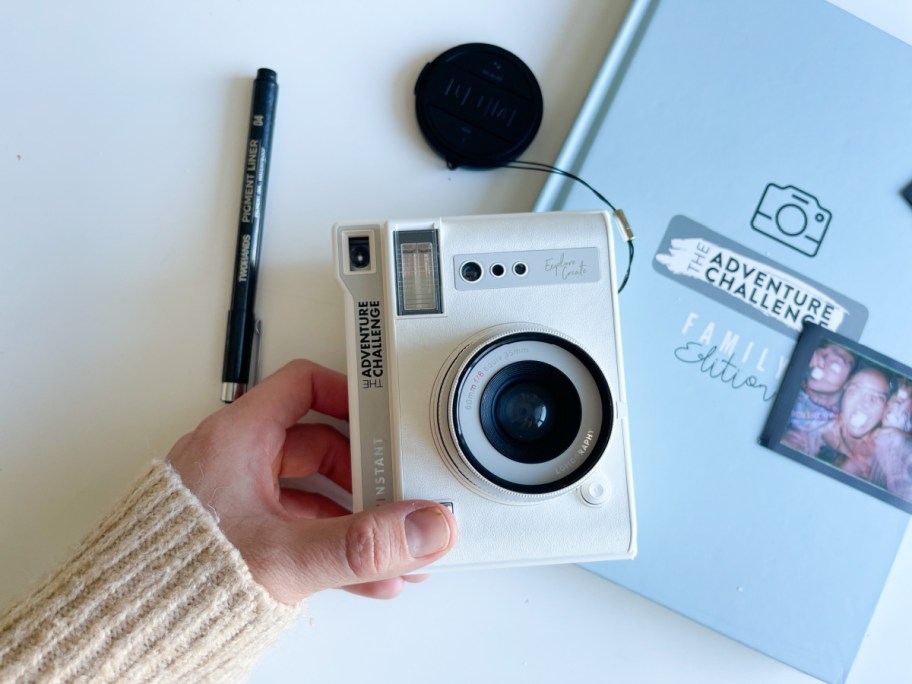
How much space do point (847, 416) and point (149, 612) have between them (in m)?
0.69

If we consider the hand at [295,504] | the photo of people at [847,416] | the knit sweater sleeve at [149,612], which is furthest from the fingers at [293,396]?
the photo of people at [847,416]

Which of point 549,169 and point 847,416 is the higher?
point 549,169

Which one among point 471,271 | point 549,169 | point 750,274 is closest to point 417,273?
point 471,271

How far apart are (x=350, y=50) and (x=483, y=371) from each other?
43 cm

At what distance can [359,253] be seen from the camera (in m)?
0.61

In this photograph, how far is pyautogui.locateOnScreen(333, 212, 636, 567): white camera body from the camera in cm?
57

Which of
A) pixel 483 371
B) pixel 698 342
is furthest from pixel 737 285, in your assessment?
pixel 483 371

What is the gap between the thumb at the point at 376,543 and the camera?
1.79 feet

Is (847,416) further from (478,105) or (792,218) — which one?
(478,105)

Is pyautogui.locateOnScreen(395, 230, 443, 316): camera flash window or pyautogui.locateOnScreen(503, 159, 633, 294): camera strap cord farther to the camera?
pyautogui.locateOnScreen(503, 159, 633, 294): camera strap cord

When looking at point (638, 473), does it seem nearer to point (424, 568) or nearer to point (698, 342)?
point (698, 342)

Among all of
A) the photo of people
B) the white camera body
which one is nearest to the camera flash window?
the white camera body

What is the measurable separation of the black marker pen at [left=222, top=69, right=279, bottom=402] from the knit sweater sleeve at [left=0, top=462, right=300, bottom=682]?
0.57 ft

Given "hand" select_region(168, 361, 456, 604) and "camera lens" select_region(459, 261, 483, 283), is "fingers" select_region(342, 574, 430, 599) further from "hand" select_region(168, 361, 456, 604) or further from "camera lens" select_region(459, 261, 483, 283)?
"camera lens" select_region(459, 261, 483, 283)
